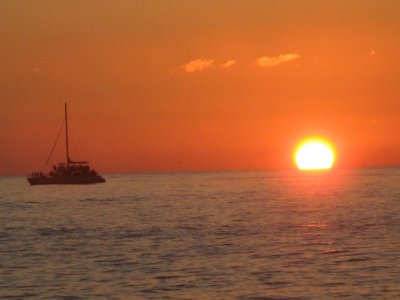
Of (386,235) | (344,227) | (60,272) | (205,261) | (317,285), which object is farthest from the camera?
(344,227)

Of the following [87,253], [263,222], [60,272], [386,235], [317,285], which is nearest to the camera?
[317,285]

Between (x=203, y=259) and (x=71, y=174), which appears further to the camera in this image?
(x=71, y=174)

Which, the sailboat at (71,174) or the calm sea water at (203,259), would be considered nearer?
the calm sea water at (203,259)

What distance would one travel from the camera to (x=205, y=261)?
1586 inches

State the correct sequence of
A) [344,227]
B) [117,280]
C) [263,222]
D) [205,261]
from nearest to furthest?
[117,280]
[205,261]
[344,227]
[263,222]

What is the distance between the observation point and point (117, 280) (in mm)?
34438

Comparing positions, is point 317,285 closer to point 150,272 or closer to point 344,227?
point 150,272

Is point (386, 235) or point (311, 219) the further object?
point (311, 219)

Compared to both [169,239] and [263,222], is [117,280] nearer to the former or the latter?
[169,239]

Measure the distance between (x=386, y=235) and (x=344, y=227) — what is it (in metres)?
7.99

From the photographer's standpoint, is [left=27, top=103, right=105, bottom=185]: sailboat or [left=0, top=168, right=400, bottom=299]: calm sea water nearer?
[left=0, top=168, right=400, bottom=299]: calm sea water

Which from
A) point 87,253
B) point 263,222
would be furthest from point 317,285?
point 263,222

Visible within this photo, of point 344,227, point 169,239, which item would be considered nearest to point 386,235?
point 344,227

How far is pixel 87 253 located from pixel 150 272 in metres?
9.27
